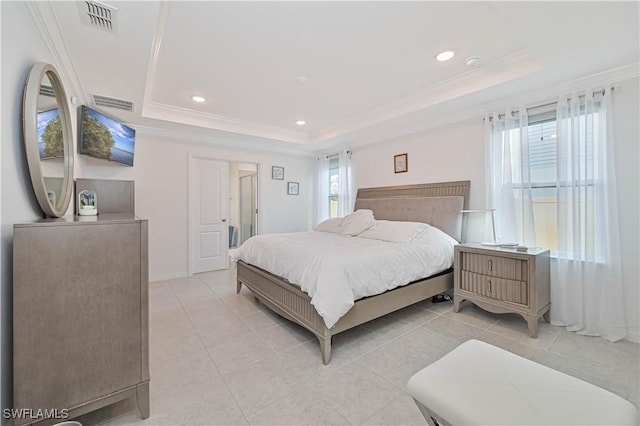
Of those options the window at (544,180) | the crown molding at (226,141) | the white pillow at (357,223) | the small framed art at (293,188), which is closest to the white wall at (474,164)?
the window at (544,180)

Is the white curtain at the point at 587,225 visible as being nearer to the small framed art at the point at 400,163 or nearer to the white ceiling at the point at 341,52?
the white ceiling at the point at 341,52

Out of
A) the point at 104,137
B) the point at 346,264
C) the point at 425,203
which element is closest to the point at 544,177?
the point at 425,203

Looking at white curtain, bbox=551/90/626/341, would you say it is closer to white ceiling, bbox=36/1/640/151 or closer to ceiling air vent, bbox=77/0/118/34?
white ceiling, bbox=36/1/640/151

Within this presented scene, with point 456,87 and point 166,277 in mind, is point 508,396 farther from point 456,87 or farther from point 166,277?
point 166,277

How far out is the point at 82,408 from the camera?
4.38 ft

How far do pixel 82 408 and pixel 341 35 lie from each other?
291 centimetres

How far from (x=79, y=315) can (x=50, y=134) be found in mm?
1171

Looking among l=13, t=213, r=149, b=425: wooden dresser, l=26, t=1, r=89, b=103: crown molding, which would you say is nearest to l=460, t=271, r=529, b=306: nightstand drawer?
l=13, t=213, r=149, b=425: wooden dresser

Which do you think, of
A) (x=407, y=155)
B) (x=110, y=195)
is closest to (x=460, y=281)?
(x=407, y=155)

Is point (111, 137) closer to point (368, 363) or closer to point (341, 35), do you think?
point (341, 35)

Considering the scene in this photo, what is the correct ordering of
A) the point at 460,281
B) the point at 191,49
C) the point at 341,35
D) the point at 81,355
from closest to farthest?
the point at 81,355, the point at 341,35, the point at 191,49, the point at 460,281

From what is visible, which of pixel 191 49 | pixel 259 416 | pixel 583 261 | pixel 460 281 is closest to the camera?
pixel 259 416

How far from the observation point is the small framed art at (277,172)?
5562 millimetres

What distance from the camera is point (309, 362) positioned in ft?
6.72
